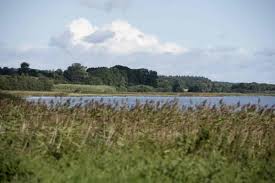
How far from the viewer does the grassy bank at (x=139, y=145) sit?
33.9ft

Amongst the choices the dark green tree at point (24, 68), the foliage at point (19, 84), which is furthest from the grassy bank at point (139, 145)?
the dark green tree at point (24, 68)

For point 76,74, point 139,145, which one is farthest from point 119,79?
Answer: point 139,145

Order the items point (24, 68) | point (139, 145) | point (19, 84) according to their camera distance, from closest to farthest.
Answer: point (139, 145)
point (19, 84)
point (24, 68)

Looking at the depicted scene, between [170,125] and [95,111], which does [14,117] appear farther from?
[170,125]

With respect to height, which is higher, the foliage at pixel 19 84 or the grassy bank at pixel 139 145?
the foliage at pixel 19 84

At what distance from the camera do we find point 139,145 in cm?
Result: 1280

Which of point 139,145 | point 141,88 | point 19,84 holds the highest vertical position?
point 19,84

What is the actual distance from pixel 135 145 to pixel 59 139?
1.80 m

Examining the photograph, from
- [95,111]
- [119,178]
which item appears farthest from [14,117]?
[119,178]

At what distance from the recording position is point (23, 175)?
10492 millimetres

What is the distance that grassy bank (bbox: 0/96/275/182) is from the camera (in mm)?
10320

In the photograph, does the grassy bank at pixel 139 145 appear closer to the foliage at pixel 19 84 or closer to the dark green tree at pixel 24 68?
the foliage at pixel 19 84

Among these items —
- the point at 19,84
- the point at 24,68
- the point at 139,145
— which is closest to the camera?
the point at 139,145

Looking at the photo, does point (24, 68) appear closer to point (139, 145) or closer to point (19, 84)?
point (19, 84)
